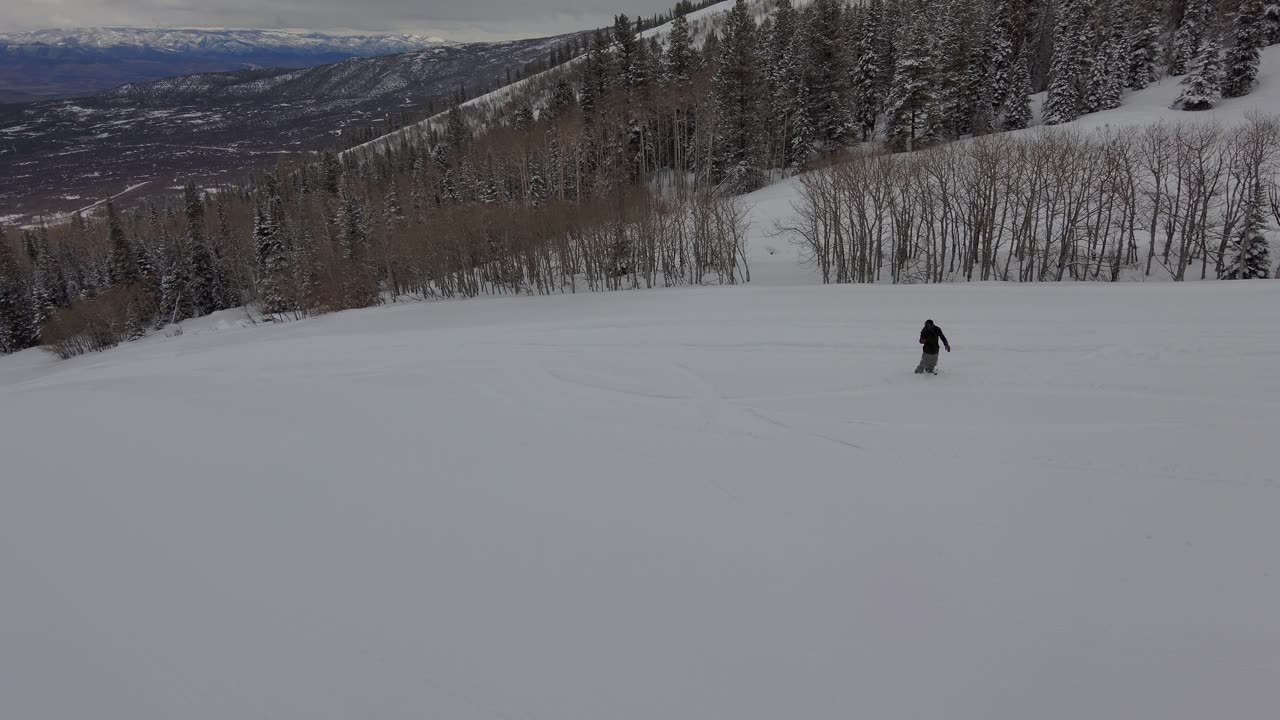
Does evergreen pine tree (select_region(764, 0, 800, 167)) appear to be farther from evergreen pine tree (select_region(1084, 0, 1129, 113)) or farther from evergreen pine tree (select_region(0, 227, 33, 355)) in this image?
evergreen pine tree (select_region(0, 227, 33, 355))

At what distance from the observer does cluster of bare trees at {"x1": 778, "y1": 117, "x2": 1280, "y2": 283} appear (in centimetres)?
2639

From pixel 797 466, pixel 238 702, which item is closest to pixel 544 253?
pixel 797 466

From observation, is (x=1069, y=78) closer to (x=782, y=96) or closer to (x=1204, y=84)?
(x=1204, y=84)

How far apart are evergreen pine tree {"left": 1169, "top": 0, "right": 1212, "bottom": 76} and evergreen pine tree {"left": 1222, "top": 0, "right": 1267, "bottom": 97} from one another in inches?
287

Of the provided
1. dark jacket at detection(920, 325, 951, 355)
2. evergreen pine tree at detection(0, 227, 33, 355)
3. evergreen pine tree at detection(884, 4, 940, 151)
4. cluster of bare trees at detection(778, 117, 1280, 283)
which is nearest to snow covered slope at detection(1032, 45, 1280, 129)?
cluster of bare trees at detection(778, 117, 1280, 283)

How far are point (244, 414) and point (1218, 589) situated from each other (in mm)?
18948

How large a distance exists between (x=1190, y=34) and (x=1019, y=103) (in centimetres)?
1794

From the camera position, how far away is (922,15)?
47.1m

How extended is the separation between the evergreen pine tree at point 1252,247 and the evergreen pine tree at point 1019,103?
24.8 meters

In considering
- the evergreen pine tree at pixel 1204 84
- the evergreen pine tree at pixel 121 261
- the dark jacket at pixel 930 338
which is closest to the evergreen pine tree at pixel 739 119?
the evergreen pine tree at pixel 1204 84

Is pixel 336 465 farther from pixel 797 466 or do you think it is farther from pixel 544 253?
pixel 544 253

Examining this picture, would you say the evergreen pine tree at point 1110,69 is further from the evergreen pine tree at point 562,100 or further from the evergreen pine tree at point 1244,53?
the evergreen pine tree at point 562,100

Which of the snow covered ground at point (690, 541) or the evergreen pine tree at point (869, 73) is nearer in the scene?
the snow covered ground at point (690, 541)

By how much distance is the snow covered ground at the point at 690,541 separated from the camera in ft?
20.6
